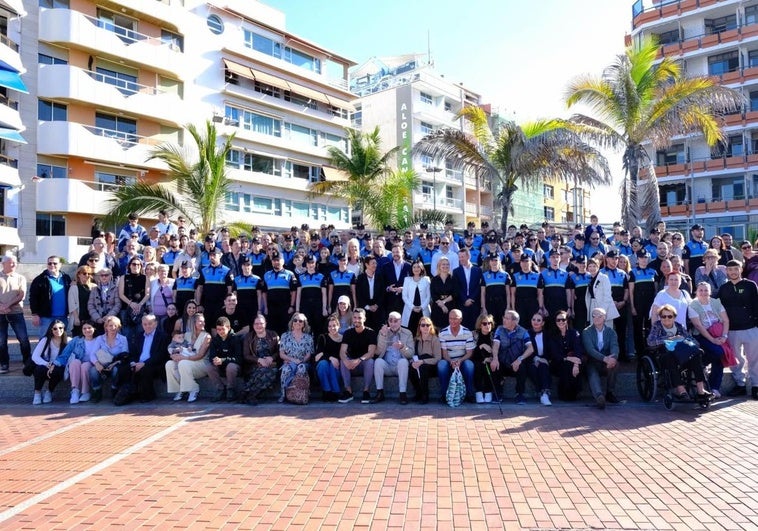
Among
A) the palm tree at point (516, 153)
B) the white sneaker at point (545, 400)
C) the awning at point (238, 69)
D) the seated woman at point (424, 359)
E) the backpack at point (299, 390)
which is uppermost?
the awning at point (238, 69)

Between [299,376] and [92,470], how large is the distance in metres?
3.50

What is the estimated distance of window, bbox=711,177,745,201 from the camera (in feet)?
143

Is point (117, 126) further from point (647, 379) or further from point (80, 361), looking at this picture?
point (647, 379)

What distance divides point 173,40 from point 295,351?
97.1 ft

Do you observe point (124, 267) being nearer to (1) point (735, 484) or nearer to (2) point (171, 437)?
(2) point (171, 437)

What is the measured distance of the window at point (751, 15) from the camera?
1686 inches

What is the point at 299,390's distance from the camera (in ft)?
28.6

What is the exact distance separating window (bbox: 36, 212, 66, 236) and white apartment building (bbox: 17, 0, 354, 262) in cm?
5

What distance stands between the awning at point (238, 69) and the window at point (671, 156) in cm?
3605

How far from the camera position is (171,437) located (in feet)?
23.1

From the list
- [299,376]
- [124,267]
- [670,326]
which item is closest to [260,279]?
[299,376]

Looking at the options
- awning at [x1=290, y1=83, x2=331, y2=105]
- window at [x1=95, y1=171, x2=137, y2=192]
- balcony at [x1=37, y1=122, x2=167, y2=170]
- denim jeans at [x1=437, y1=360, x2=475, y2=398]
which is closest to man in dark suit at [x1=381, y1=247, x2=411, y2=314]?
denim jeans at [x1=437, y1=360, x2=475, y2=398]

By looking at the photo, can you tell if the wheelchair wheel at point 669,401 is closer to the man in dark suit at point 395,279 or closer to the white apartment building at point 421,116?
the man in dark suit at point 395,279

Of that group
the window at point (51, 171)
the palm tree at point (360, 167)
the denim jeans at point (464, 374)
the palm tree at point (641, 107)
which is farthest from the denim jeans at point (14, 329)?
the window at point (51, 171)
